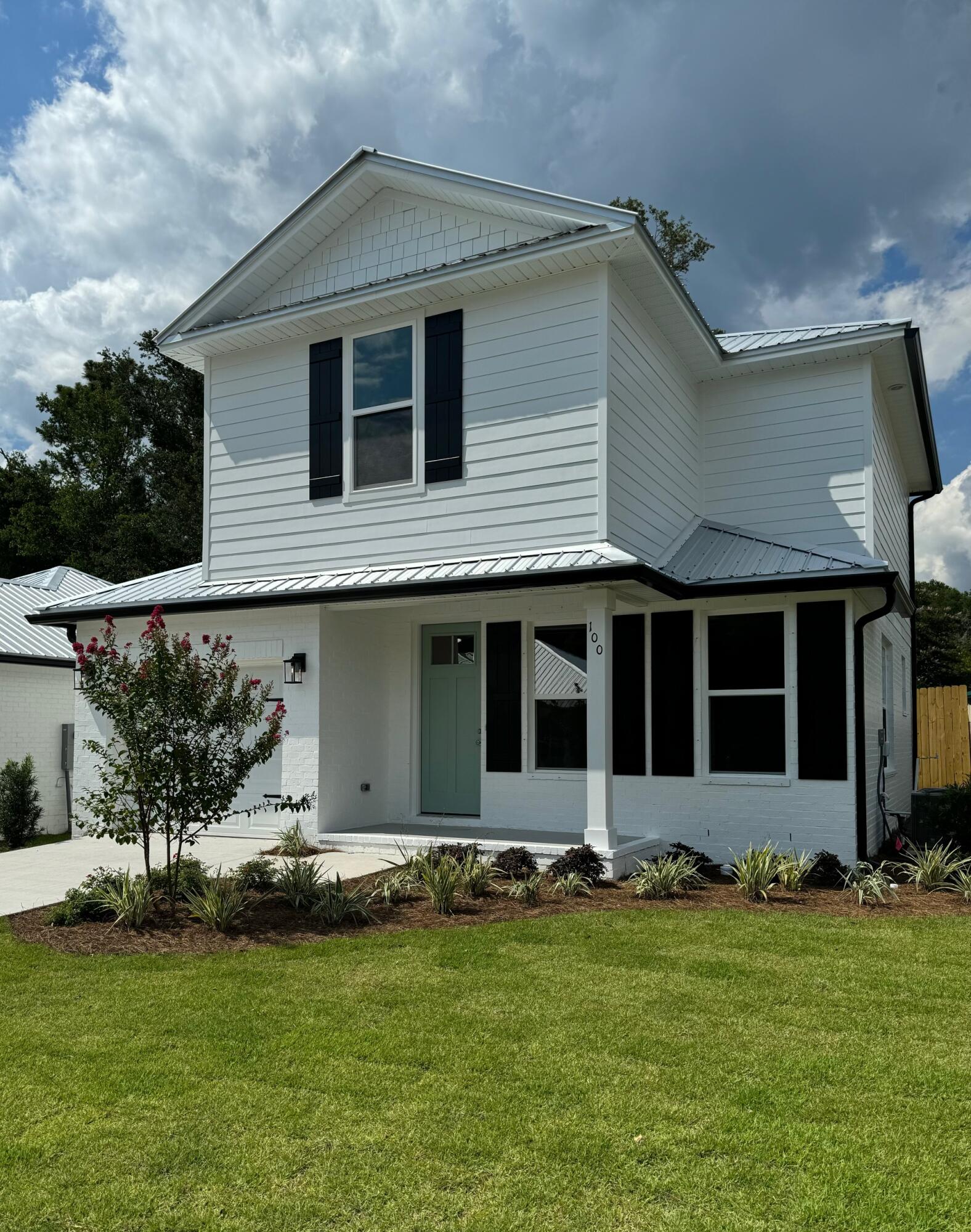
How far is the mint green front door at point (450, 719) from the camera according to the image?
11648mm

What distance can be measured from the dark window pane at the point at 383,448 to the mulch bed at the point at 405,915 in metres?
4.60

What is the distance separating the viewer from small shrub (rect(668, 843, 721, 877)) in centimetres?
936

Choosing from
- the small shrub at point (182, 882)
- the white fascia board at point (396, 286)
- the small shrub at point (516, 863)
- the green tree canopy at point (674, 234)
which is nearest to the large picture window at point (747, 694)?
the small shrub at point (516, 863)

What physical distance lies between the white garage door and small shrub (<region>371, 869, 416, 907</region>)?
3.44 m

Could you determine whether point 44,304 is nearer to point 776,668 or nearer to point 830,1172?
point 776,668

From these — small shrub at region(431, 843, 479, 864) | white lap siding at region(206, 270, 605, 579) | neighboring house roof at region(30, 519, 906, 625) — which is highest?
white lap siding at region(206, 270, 605, 579)

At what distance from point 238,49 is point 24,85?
2422 mm

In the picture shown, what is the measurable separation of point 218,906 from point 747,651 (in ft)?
19.9

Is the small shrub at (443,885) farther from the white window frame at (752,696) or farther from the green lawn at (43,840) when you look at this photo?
the green lawn at (43,840)

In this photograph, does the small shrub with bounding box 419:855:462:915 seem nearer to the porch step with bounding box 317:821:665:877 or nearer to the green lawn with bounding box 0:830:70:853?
the porch step with bounding box 317:821:665:877

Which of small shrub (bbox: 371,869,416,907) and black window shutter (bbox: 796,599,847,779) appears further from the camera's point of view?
black window shutter (bbox: 796,599,847,779)

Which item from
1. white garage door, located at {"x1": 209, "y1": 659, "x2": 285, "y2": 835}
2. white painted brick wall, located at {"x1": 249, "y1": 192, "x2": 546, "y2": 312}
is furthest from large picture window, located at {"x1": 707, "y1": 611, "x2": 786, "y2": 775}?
white garage door, located at {"x1": 209, "y1": 659, "x2": 285, "y2": 835}

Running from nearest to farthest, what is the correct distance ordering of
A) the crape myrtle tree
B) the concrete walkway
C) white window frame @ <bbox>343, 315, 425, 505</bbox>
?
the crape myrtle tree < the concrete walkway < white window frame @ <bbox>343, 315, 425, 505</bbox>

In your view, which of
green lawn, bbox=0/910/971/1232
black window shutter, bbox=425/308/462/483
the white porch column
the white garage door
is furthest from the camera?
the white garage door
